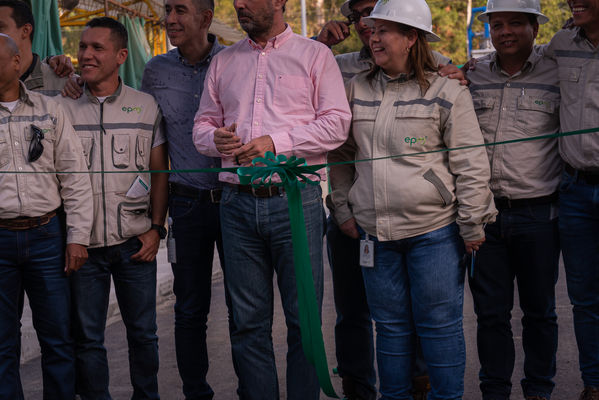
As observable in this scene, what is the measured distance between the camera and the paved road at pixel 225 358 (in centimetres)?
477

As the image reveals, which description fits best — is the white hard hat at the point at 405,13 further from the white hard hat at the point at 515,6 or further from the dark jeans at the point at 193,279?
the dark jeans at the point at 193,279

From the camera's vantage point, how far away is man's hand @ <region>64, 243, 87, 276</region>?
3.79 meters

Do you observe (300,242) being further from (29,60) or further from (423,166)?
(29,60)

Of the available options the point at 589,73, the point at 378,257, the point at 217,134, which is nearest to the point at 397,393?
the point at 378,257

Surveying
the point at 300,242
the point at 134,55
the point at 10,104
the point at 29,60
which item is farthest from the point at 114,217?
the point at 134,55

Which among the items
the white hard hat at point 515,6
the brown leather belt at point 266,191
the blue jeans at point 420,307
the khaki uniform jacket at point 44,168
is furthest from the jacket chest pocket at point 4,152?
the white hard hat at point 515,6

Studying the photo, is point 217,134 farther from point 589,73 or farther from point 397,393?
point 589,73

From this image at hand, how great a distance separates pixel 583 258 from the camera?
12.8 feet

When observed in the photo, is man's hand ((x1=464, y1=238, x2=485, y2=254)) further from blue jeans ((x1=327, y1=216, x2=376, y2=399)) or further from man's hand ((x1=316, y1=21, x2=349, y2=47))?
man's hand ((x1=316, y1=21, x2=349, y2=47))

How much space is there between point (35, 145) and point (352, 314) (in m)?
1.92

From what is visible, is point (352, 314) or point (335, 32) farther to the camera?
point (335, 32)

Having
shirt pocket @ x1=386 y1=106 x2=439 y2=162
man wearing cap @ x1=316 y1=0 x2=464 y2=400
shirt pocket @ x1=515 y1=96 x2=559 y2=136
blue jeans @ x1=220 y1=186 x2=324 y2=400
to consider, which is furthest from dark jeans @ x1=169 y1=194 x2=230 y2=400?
shirt pocket @ x1=515 y1=96 x2=559 y2=136

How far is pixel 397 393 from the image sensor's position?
3732 millimetres

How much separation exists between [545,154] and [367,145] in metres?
0.96
